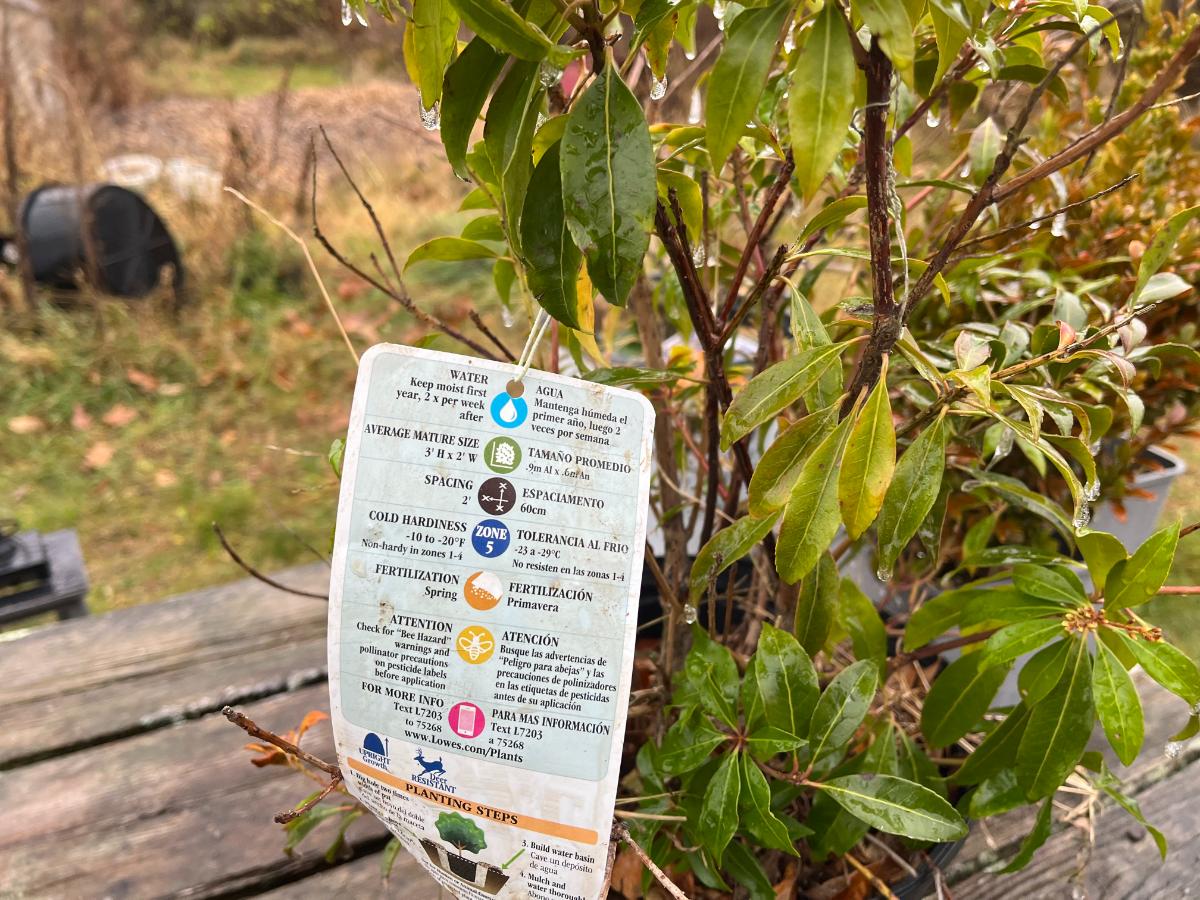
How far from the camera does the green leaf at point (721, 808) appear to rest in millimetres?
587

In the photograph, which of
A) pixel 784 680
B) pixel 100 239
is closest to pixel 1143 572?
pixel 784 680

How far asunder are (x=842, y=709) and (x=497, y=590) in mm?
289

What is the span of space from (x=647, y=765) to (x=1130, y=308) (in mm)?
516

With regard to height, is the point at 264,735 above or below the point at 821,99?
below

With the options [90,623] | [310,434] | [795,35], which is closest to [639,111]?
[795,35]

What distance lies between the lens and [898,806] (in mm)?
613

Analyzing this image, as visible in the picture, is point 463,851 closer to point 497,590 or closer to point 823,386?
point 497,590

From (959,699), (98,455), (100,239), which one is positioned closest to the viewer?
(959,699)

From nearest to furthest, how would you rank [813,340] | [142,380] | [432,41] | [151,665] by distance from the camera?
[432,41] → [813,340] → [151,665] → [142,380]

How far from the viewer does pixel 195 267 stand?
404cm

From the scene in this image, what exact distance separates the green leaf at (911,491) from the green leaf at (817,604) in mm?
93

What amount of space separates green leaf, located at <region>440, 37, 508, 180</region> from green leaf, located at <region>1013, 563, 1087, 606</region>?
52 cm

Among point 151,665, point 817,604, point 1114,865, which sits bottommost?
point 1114,865

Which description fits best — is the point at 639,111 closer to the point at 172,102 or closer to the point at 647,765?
the point at 647,765
